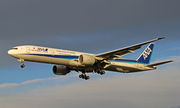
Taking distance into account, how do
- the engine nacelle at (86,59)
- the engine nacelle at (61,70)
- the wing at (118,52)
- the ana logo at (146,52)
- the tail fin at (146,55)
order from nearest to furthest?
the wing at (118,52)
the engine nacelle at (86,59)
the engine nacelle at (61,70)
the tail fin at (146,55)
the ana logo at (146,52)

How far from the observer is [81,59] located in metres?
46.3

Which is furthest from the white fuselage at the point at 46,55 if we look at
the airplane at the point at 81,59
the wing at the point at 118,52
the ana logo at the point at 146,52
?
the ana logo at the point at 146,52

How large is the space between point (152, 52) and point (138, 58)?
16.5ft

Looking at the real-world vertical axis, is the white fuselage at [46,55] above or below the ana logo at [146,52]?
below

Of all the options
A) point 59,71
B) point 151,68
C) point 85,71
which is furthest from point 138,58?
point 59,71

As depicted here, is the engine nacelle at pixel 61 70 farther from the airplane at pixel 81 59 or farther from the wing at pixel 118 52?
the wing at pixel 118 52

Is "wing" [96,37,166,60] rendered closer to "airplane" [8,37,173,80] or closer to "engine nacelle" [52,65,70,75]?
"airplane" [8,37,173,80]

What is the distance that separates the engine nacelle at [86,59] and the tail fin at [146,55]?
13.9 meters

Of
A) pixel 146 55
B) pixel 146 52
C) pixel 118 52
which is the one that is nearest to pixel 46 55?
pixel 118 52

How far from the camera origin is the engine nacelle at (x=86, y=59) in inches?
1797

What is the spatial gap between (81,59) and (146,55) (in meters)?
18.4

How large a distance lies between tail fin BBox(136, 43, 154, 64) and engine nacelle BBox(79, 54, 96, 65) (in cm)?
1387

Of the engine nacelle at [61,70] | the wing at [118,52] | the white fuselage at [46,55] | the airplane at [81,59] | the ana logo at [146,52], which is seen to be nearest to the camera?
the wing at [118,52]

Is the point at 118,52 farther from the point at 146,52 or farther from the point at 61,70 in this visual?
the point at 146,52
